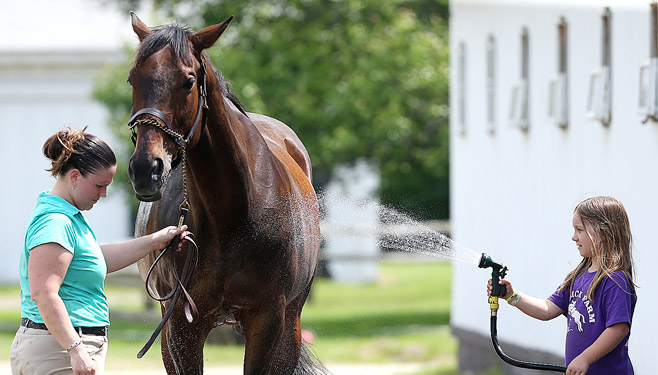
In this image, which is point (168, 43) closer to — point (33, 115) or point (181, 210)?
point (181, 210)

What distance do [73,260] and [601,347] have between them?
6.90 feet

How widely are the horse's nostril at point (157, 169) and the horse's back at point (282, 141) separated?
2.03m

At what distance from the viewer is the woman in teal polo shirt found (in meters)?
4.10

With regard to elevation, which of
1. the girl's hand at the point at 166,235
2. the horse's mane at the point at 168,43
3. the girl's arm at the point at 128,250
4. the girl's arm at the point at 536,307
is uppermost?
the horse's mane at the point at 168,43

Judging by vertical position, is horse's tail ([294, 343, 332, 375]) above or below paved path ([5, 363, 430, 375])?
above

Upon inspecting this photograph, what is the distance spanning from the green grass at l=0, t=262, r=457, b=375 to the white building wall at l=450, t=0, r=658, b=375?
6.05ft

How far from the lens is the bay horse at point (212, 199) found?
455 cm

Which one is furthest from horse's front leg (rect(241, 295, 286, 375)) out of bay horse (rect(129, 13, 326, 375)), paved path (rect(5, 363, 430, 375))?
paved path (rect(5, 363, 430, 375))

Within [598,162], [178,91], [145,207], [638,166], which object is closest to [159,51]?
[178,91]

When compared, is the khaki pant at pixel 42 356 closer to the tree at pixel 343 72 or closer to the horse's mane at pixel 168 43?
the horse's mane at pixel 168 43

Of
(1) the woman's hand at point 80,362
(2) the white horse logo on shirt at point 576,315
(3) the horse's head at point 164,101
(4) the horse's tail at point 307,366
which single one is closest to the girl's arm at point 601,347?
(2) the white horse logo on shirt at point 576,315

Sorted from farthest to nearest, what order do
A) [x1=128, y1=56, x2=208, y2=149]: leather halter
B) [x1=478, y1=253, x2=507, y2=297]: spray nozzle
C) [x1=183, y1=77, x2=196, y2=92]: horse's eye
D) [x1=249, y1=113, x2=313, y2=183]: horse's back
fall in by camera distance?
1. [x1=249, y1=113, x2=313, y2=183]: horse's back
2. [x1=478, y1=253, x2=507, y2=297]: spray nozzle
3. [x1=183, y1=77, x2=196, y2=92]: horse's eye
4. [x1=128, y1=56, x2=208, y2=149]: leather halter

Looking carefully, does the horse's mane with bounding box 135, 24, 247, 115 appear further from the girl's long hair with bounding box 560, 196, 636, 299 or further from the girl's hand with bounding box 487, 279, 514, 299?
the girl's long hair with bounding box 560, 196, 636, 299

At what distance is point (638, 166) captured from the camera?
23.7 feet
